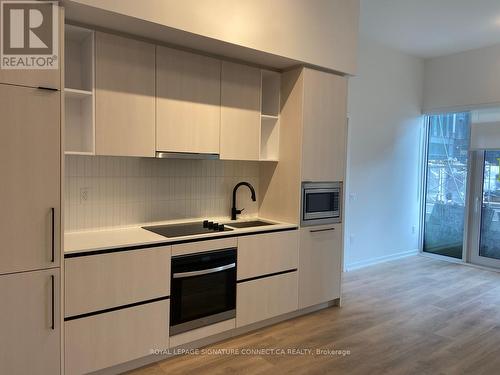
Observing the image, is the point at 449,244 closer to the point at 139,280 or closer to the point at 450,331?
the point at 450,331

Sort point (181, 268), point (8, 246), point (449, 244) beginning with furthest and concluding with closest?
point (449, 244), point (181, 268), point (8, 246)

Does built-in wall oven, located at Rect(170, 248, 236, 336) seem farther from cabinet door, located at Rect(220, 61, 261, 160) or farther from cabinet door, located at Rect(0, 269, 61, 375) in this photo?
cabinet door, located at Rect(220, 61, 261, 160)

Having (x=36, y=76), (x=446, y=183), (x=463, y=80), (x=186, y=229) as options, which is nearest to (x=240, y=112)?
(x=186, y=229)

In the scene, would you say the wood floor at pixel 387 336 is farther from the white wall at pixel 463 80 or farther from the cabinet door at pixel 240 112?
the white wall at pixel 463 80

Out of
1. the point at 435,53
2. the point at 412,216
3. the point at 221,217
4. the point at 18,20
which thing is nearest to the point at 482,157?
the point at 412,216

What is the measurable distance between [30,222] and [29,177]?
0.26 meters

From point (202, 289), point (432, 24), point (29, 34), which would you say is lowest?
point (202, 289)

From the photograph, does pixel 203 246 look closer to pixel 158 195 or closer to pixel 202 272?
pixel 202 272

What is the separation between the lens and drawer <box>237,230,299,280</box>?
124 inches

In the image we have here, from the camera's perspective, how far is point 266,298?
10.8ft

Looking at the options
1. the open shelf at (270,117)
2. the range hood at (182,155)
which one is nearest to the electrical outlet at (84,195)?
the range hood at (182,155)

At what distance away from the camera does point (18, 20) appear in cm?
213

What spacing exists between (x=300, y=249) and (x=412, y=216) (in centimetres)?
344

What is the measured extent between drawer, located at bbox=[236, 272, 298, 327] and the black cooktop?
0.52 m
